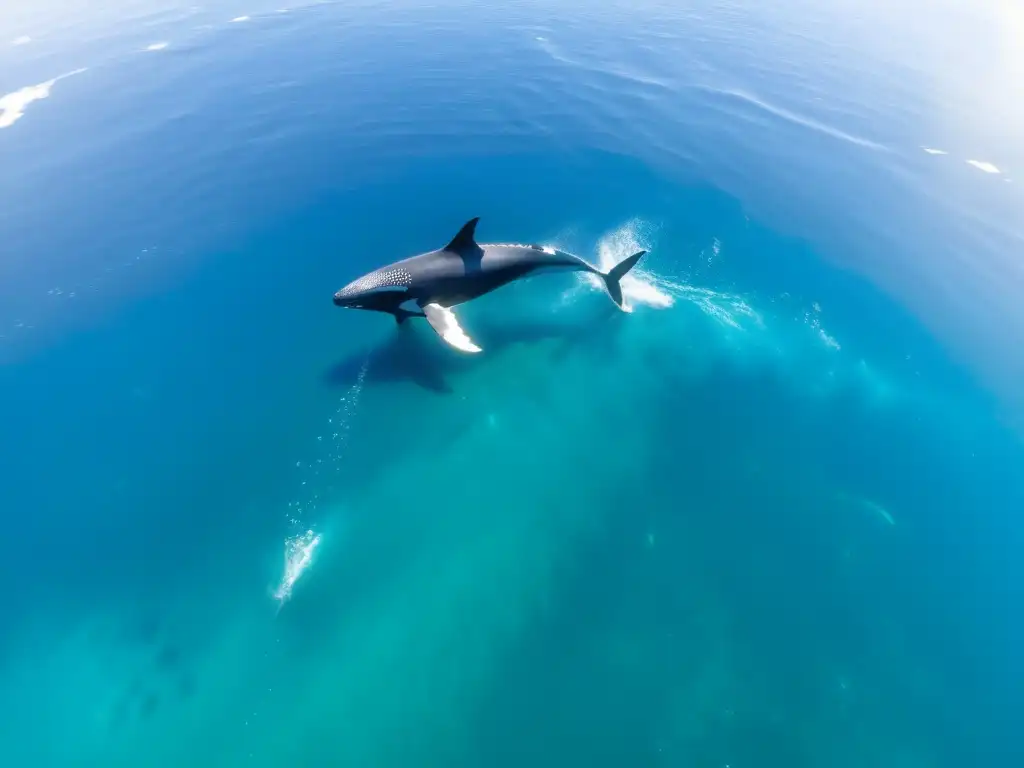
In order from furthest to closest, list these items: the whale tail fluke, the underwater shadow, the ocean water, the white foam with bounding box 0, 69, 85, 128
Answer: the white foam with bounding box 0, 69, 85, 128 → the whale tail fluke → the underwater shadow → the ocean water

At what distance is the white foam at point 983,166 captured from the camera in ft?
220

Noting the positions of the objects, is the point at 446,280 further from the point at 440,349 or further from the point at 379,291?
the point at 440,349

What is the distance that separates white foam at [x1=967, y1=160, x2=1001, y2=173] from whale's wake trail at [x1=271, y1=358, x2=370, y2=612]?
81.1 metres

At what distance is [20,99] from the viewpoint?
81188mm

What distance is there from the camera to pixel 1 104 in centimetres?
7938

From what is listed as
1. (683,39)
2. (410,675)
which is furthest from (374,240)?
(683,39)

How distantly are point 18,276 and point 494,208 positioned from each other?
45913 millimetres

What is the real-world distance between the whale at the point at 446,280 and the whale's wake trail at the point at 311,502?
6.19 meters

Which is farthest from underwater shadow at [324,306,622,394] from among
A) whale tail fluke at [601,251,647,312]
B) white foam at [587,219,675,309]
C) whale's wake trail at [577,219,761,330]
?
whale's wake trail at [577,219,761,330]

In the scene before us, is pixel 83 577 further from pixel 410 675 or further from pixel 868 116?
pixel 868 116

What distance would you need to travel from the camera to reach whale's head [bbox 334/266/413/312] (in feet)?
128

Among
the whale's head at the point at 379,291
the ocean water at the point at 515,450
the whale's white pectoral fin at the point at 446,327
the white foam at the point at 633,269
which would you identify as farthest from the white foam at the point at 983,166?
the whale's head at the point at 379,291

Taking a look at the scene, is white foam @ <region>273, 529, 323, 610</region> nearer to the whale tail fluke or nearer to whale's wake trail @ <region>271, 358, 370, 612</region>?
whale's wake trail @ <region>271, 358, 370, 612</region>

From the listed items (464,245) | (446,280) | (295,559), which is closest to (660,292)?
(464,245)
